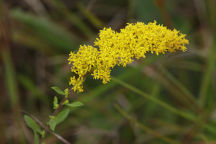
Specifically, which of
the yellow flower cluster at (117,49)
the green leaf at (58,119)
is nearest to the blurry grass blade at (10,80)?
the green leaf at (58,119)

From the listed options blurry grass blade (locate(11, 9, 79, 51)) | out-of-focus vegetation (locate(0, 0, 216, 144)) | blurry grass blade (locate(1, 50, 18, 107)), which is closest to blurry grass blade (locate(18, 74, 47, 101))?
out-of-focus vegetation (locate(0, 0, 216, 144))

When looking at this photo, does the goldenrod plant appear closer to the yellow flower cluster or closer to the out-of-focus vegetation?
the yellow flower cluster

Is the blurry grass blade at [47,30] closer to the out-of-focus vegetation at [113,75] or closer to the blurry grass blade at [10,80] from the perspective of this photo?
the out-of-focus vegetation at [113,75]

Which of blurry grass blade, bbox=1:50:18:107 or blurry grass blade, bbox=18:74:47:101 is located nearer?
blurry grass blade, bbox=1:50:18:107

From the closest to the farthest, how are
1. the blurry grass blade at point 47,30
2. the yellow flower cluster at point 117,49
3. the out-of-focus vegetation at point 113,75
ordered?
1. the yellow flower cluster at point 117,49
2. the out-of-focus vegetation at point 113,75
3. the blurry grass blade at point 47,30

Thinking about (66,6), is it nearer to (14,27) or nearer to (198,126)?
(14,27)

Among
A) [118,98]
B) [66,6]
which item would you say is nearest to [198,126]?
[118,98]

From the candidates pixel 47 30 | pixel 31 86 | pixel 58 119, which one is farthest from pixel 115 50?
pixel 47 30

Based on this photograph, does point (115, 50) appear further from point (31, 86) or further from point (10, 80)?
point (31, 86)
